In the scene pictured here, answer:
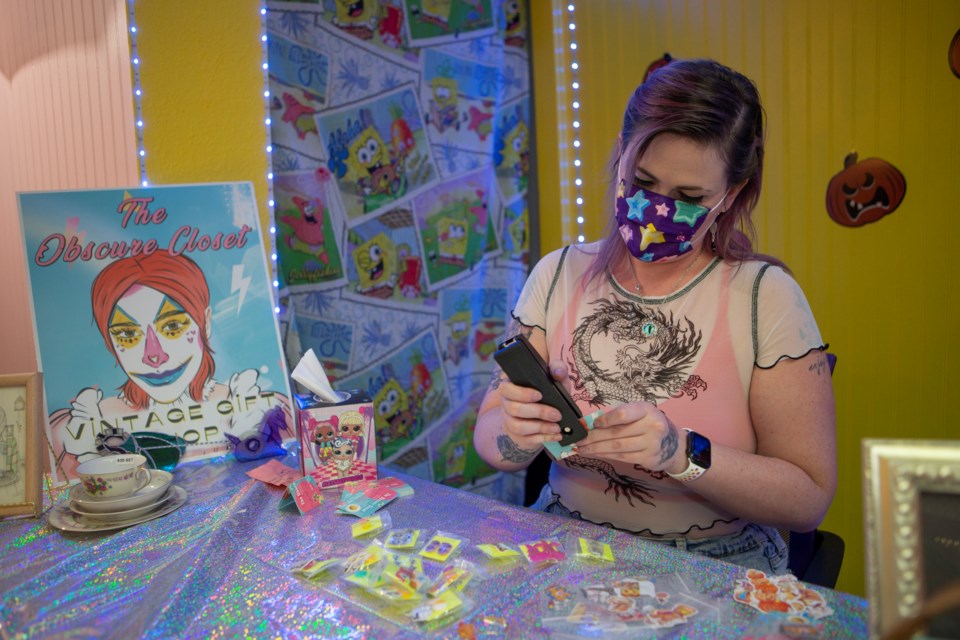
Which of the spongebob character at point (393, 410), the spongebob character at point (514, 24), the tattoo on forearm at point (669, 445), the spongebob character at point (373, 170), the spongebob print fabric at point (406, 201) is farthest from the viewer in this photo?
the spongebob character at point (514, 24)

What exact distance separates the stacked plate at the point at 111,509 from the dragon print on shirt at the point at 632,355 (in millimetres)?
825

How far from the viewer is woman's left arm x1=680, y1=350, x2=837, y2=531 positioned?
1.21 m

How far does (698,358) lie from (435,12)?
1.99 metres

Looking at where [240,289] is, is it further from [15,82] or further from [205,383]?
[15,82]

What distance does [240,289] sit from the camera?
64.1 inches

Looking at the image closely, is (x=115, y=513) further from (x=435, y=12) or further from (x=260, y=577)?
(x=435, y=12)

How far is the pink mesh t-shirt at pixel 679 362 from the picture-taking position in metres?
1.33

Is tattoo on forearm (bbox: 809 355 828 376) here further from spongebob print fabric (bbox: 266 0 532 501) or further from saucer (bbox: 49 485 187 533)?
spongebob print fabric (bbox: 266 0 532 501)

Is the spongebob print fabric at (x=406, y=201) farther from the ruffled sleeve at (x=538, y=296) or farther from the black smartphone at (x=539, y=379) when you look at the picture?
the black smartphone at (x=539, y=379)

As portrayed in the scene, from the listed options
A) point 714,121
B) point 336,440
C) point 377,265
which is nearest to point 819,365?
point 714,121

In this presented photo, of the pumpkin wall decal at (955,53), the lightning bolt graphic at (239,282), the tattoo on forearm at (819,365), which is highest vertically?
the pumpkin wall decal at (955,53)

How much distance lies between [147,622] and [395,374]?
6.05 ft

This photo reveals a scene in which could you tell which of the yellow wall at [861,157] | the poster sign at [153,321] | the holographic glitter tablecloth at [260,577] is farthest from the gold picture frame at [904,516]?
the yellow wall at [861,157]

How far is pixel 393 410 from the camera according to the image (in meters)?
2.75
